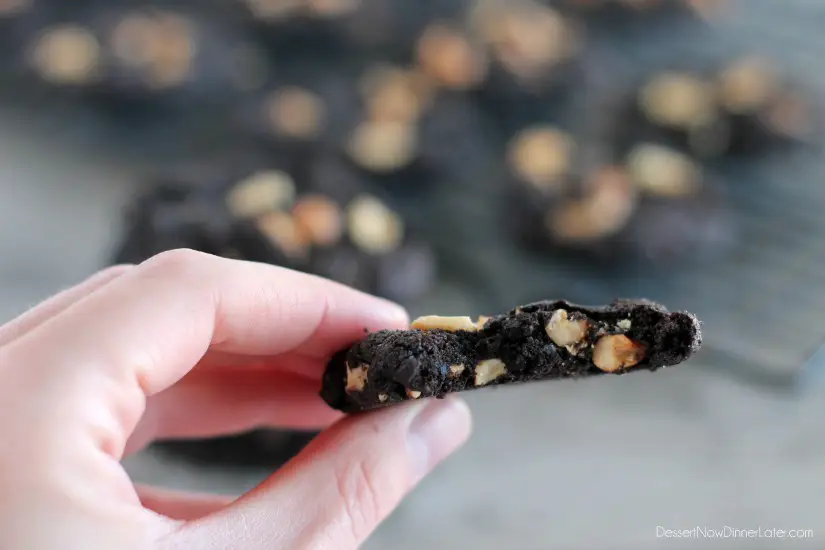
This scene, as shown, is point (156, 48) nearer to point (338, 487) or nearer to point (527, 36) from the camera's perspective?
point (527, 36)

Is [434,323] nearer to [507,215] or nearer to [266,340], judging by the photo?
[266,340]

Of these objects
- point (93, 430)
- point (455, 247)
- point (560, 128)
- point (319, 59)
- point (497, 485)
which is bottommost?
point (497, 485)

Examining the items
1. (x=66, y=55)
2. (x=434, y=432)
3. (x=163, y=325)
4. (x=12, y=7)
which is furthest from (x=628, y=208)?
(x=12, y=7)

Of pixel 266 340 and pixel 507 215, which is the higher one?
pixel 507 215

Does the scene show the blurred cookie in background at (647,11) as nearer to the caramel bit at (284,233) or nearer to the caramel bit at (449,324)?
the caramel bit at (284,233)

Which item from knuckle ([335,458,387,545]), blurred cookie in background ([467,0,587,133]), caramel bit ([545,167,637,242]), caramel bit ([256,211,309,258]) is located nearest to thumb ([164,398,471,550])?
knuckle ([335,458,387,545])

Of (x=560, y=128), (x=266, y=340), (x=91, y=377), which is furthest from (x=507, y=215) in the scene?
(x=91, y=377)

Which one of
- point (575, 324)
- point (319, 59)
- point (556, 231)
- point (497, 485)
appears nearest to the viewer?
point (575, 324)
